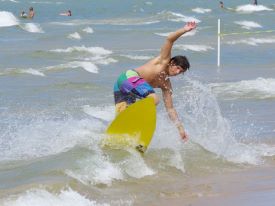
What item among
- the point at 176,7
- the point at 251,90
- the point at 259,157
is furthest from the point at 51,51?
the point at 176,7

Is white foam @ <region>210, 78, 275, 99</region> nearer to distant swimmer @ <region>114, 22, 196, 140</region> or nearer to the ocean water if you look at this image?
the ocean water

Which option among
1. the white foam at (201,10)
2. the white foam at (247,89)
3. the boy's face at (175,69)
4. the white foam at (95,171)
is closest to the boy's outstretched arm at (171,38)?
the boy's face at (175,69)

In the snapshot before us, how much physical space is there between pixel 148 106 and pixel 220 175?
1068 mm

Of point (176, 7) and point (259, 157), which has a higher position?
point (259, 157)

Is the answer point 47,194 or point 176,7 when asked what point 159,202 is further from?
point 176,7

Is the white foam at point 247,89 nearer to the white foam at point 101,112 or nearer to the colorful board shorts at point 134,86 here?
the white foam at point 101,112

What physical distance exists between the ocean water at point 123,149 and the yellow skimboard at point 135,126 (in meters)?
0.14

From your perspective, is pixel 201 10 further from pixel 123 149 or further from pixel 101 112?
pixel 123 149

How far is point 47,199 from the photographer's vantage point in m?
6.55

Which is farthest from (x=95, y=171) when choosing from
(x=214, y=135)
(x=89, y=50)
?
(x=89, y=50)

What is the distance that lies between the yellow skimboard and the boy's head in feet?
1.41

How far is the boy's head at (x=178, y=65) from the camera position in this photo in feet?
26.0

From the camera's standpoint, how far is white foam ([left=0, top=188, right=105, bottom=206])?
21.1 ft

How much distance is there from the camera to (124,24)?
3903 centimetres
